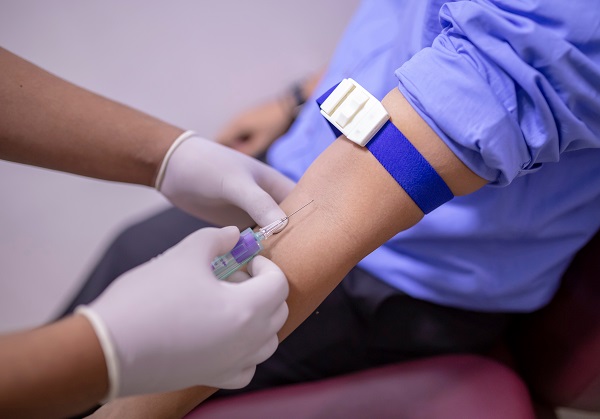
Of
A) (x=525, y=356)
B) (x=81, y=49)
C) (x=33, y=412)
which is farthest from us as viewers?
(x=81, y=49)

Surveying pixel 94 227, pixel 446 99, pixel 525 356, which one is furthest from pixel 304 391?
pixel 94 227

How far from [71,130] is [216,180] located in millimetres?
251

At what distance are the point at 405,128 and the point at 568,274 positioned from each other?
430 millimetres

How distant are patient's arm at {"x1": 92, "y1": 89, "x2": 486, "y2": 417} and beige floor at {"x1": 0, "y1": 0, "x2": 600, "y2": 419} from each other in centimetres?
99

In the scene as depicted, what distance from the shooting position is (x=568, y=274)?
0.84m

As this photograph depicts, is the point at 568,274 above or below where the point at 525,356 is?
above

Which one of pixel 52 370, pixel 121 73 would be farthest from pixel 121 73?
pixel 52 370

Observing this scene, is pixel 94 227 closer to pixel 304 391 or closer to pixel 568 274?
pixel 304 391

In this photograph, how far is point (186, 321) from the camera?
563mm

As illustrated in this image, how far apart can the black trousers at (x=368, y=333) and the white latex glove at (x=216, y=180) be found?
8.3 inches

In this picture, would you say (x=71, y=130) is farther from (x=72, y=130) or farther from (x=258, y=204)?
(x=258, y=204)

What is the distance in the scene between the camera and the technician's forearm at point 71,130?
0.81 meters

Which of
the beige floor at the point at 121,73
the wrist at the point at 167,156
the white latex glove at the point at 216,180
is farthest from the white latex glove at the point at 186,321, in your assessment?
the beige floor at the point at 121,73

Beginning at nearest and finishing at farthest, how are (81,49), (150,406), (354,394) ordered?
1. (150,406)
2. (354,394)
3. (81,49)
